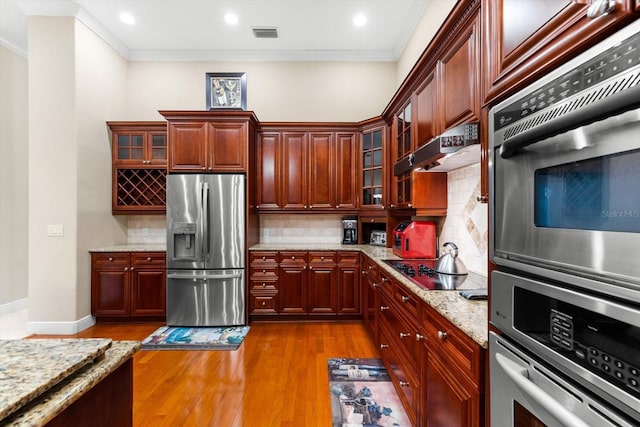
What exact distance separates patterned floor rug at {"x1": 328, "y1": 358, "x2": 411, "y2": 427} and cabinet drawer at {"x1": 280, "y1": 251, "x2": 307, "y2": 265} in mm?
1323

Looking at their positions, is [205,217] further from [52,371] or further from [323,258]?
[52,371]

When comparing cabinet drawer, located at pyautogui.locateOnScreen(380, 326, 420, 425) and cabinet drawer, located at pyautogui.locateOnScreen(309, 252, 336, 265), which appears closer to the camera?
cabinet drawer, located at pyautogui.locateOnScreen(380, 326, 420, 425)

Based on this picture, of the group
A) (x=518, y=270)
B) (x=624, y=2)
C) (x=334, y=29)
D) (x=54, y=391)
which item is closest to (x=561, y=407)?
(x=518, y=270)

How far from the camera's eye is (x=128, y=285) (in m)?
3.79

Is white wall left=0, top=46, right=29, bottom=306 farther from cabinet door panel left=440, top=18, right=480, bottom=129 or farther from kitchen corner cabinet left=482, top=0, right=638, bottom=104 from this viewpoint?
kitchen corner cabinet left=482, top=0, right=638, bottom=104

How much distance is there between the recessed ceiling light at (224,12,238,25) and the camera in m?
3.57

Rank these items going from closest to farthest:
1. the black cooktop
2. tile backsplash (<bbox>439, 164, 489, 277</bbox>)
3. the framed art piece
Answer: the black cooktop → tile backsplash (<bbox>439, 164, 489, 277</bbox>) → the framed art piece

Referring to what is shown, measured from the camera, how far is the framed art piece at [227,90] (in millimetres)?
4133

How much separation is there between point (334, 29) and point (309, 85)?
83cm

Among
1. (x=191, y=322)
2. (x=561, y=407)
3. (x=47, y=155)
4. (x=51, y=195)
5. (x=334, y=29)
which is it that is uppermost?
(x=334, y=29)

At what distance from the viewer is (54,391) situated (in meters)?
0.68

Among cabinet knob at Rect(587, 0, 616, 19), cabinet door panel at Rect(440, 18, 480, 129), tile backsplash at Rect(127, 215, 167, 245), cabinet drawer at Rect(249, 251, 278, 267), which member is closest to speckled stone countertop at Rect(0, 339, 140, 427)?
cabinet knob at Rect(587, 0, 616, 19)

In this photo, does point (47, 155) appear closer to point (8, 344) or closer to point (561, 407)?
point (8, 344)

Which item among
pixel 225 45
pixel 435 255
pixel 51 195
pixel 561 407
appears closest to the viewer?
pixel 561 407
